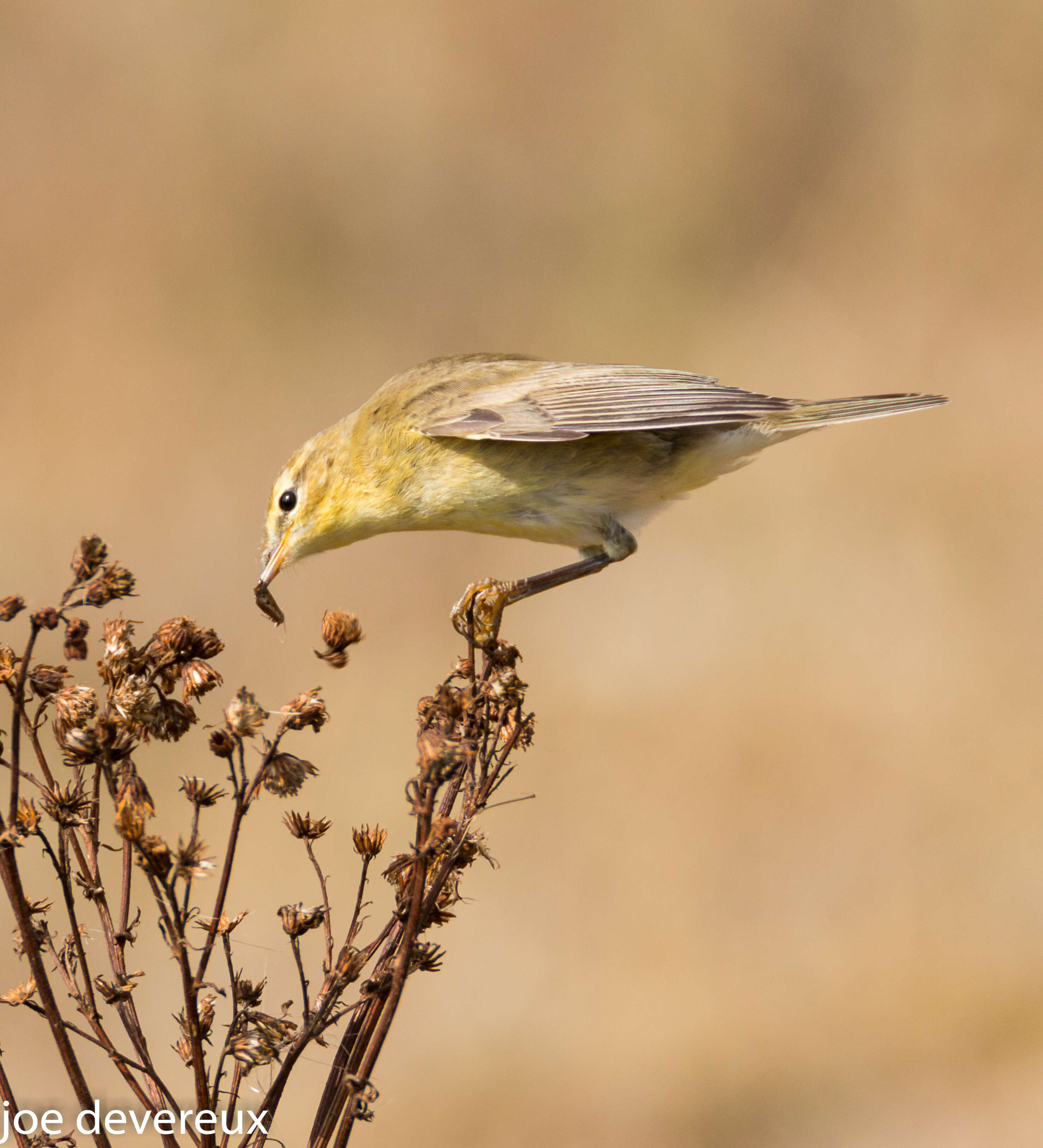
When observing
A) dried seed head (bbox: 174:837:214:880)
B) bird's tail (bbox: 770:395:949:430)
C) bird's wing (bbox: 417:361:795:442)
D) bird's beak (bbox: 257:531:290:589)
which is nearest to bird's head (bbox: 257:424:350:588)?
bird's beak (bbox: 257:531:290:589)

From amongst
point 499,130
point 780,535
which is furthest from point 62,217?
point 780,535

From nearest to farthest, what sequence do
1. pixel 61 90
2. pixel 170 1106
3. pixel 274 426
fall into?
pixel 170 1106
pixel 61 90
pixel 274 426

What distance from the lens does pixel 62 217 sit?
4473 millimetres

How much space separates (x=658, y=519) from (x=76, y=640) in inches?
128

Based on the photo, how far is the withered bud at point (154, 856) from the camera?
0.97 m

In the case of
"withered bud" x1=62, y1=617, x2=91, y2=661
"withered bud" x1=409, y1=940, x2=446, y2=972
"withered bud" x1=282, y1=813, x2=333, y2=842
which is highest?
"withered bud" x1=62, y1=617, x2=91, y2=661

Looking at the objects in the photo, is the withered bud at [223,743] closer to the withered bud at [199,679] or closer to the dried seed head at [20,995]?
the withered bud at [199,679]

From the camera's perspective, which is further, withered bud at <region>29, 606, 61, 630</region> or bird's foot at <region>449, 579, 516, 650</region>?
bird's foot at <region>449, 579, 516, 650</region>

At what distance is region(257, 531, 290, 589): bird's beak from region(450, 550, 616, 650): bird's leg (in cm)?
56

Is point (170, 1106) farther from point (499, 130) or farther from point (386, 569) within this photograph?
point (499, 130)

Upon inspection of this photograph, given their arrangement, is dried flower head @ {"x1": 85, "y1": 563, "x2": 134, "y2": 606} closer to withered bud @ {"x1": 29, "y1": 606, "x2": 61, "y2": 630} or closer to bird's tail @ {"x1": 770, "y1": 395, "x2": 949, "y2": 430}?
withered bud @ {"x1": 29, "y1": 606, "x2": 61, "y2": 630}

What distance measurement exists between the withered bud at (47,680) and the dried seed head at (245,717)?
0.77 feet

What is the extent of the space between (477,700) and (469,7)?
4.28 metres

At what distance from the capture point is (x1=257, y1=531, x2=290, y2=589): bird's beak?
2.57 meters
